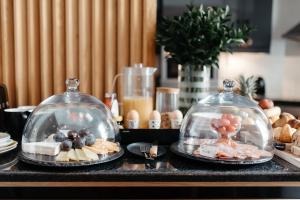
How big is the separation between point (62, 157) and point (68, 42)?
2.54 feet

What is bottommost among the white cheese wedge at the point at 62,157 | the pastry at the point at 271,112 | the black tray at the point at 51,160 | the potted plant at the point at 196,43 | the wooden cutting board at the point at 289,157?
the wooden cutting board at the point at 289,157

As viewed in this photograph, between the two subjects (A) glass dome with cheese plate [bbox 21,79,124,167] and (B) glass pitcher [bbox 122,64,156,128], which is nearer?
(A) glass dome with cheese plate [bbox 21,79,124,167]

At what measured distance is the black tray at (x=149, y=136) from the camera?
1302 millimetres

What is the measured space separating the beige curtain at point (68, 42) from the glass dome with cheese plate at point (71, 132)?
44 centimetres

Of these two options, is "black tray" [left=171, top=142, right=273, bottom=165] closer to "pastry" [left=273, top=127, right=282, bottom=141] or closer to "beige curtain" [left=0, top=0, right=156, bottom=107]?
"pastry" [left=273, top=127, right=282, bottom=141]

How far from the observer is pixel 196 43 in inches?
57.9

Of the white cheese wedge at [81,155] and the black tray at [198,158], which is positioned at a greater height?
the white cheese wedge at [81,155]

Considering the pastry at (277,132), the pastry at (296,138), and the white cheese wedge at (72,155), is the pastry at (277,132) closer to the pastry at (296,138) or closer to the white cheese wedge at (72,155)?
the pastry at (296,138)

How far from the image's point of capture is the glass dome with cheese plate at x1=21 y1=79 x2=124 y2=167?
1.05 metres

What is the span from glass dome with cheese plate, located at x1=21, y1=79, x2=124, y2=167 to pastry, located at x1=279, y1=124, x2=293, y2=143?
A: 0.61 meters

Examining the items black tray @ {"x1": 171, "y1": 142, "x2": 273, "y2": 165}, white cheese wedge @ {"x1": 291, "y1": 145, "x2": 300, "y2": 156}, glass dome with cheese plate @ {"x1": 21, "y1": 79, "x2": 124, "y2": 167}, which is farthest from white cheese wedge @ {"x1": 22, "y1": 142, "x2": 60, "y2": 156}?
white cheese wedge @ {"x1": 291, "y1": 145, "x2": 300, "y2": 156}

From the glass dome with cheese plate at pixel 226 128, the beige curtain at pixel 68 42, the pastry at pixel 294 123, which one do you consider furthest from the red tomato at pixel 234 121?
the beige curtain at pixel 68 42

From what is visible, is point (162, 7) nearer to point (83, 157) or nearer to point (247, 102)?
point (247, 102)

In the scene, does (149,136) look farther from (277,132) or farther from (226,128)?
(277,132)
